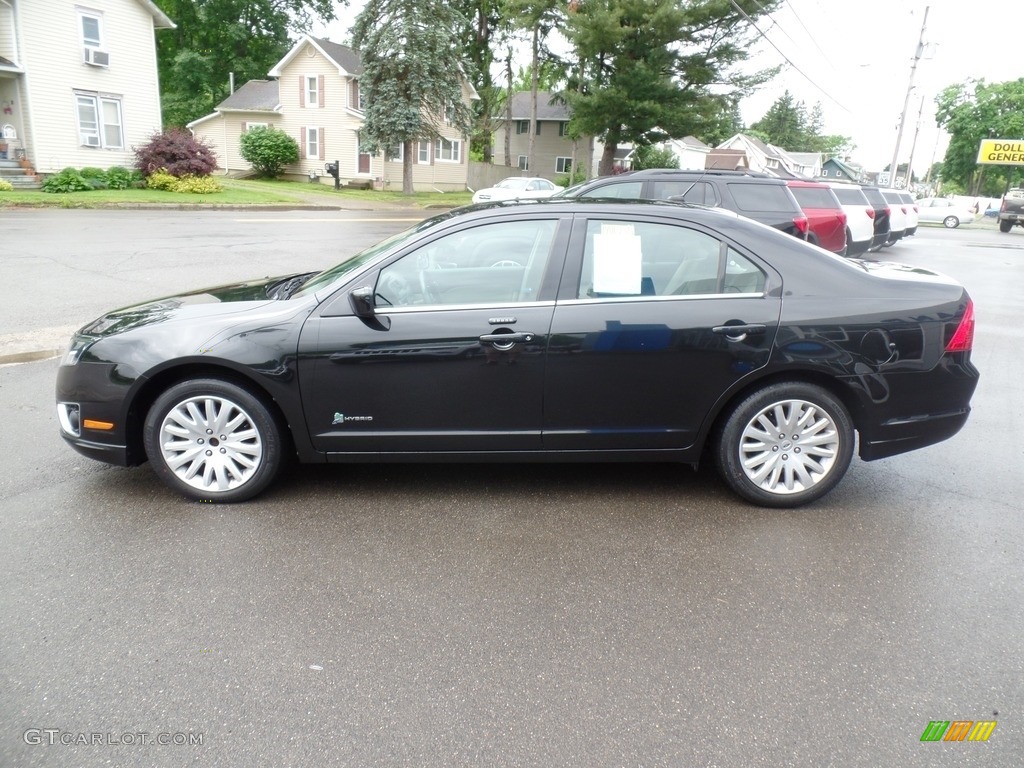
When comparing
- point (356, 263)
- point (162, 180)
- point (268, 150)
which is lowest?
point (162, 180)

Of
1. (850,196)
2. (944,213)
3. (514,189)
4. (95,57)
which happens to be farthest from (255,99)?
(850,196)

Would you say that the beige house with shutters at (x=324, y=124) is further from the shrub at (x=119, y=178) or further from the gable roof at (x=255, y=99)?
the shrub at (x=119, y=178)

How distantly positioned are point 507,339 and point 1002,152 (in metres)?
59.5

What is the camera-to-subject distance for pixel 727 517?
4.17m

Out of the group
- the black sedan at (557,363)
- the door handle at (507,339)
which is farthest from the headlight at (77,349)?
the door handle at (507,339)

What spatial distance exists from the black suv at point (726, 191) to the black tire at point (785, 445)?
23.6 feet

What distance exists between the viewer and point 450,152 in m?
44.2

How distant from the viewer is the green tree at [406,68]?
3312cm

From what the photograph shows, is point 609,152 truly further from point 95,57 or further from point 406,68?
point 95,57

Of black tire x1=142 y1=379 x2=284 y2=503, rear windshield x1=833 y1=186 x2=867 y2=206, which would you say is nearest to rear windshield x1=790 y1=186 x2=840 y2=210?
rear windshield x1=833 y1=186 x2=867 y2=206

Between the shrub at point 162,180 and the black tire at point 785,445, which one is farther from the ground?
the shrub at point 162,180

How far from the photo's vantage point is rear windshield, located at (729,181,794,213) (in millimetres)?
10914

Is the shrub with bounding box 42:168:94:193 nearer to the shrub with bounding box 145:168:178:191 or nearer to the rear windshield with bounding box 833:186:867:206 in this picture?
the shrub with bounding box 145:168:178:191

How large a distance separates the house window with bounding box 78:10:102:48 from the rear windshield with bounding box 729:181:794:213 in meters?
27.0
